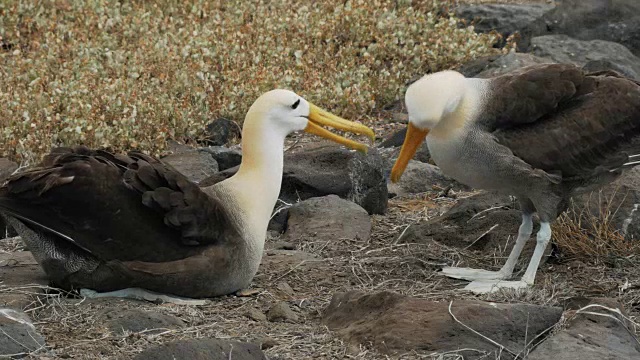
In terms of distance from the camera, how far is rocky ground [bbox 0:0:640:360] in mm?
4500

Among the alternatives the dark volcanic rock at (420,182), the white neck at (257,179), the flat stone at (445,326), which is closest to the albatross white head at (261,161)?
the white neck at (257,179)

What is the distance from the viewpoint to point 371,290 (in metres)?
5.40

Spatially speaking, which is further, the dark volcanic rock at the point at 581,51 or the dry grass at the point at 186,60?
the dark volcanic rock at the point at 581,51

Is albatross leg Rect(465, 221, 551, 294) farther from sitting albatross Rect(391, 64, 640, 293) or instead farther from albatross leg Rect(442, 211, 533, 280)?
albatross leg Rect(442, 211, 533, 280)

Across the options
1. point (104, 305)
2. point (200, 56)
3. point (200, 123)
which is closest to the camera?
point (104, 305)

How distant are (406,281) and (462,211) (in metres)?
0.89

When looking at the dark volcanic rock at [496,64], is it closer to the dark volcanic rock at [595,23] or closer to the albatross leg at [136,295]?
the dark volcanic rock at [595,23]

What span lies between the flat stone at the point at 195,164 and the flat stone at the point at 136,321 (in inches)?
89.1

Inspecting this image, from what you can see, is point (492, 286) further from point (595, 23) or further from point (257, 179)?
point (595, 23)

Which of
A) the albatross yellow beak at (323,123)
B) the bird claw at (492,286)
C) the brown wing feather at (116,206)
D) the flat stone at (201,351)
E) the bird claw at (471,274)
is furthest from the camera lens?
the bird claw at (471,274)

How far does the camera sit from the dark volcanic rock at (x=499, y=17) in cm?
1137

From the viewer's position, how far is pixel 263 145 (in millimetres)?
5387

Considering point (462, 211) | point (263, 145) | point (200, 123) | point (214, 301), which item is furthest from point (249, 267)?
point (200, 123)

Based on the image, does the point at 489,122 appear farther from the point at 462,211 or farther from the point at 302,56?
the point at 302,56
